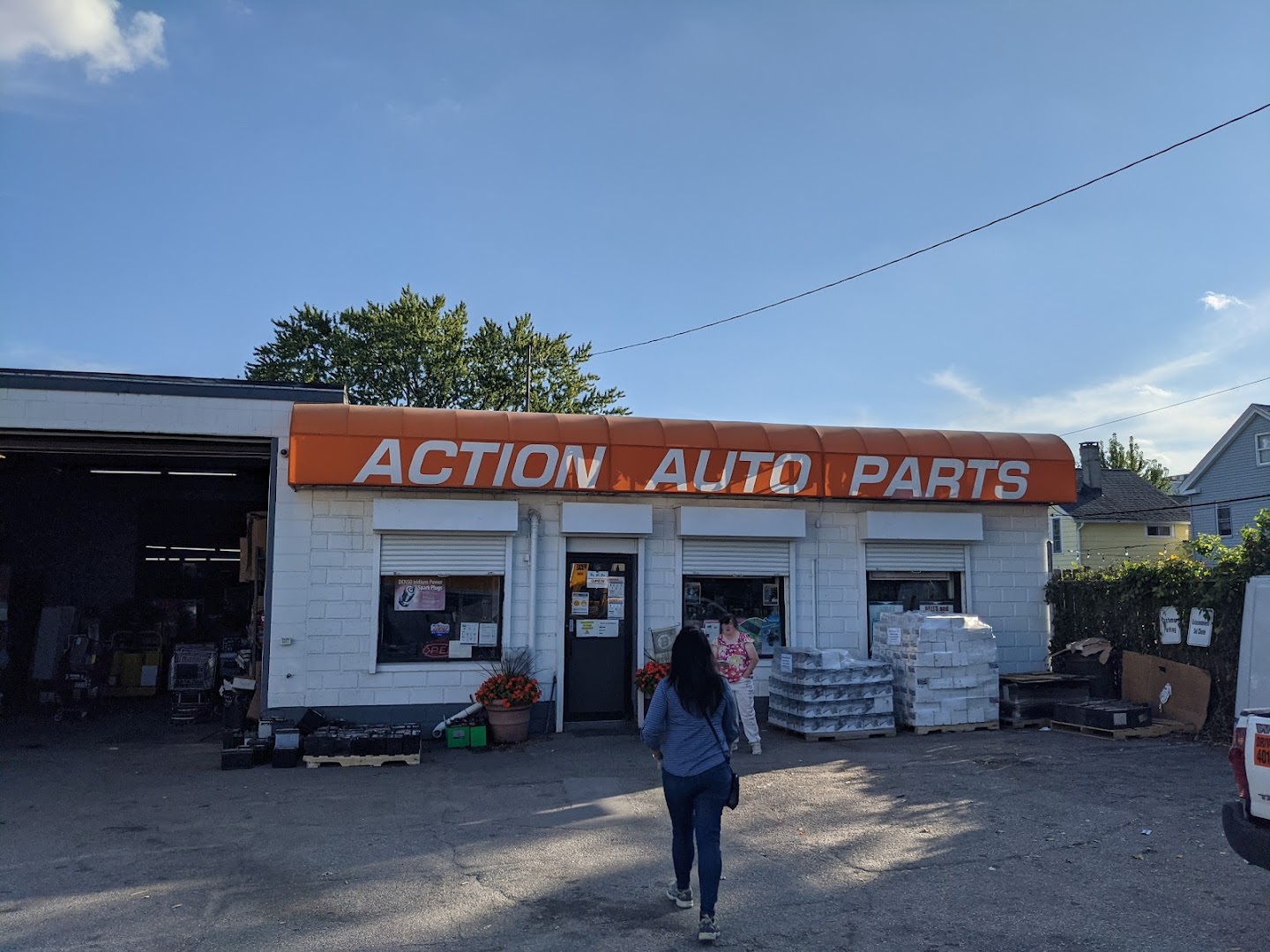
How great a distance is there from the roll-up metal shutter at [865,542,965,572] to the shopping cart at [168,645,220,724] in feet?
34.9

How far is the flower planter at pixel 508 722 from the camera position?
38.6 feet

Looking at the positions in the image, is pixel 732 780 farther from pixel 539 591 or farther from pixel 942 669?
pixel 942 669

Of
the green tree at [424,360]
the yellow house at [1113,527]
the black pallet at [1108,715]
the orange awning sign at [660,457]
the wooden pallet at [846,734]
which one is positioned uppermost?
the green tree at [424,360]

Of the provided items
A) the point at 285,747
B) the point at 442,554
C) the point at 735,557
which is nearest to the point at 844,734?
the point at 735,557

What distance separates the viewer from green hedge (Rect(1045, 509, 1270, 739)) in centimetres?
1207

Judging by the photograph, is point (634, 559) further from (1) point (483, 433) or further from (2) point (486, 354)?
(2) point (486, 354)

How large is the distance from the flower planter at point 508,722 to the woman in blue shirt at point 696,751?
617cm

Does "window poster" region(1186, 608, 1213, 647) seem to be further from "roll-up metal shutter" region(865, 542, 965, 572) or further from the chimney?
the chimney

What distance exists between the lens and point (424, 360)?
3700 centimetres

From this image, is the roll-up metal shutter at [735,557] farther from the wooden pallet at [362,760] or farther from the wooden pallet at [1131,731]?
the wooden pallet at [362,760]

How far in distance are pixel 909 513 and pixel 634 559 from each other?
4209 mm

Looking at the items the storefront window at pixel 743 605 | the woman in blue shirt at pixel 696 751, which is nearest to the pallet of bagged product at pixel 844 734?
the storefront window at pixel 743 605

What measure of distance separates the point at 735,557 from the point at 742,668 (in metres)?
2.74

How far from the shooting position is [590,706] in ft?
42.6
